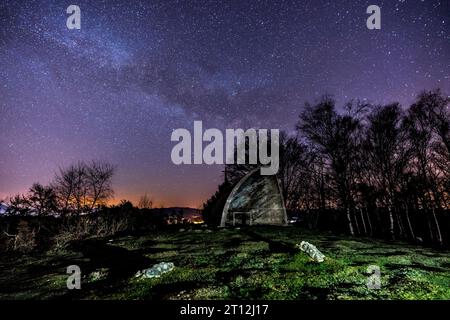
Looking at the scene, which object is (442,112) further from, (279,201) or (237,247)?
(237,247)

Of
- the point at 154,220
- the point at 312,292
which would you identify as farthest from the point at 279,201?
the point at 154,220

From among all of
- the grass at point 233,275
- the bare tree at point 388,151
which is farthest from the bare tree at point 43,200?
the bare tree at point 388,151

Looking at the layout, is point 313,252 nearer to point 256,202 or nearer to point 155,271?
point 155,271

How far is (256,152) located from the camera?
4594 centimetres

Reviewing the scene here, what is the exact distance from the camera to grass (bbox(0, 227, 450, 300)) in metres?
7.46

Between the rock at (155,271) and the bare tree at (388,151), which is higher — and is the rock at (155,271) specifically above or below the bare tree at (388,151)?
below

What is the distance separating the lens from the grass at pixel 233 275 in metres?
7.46

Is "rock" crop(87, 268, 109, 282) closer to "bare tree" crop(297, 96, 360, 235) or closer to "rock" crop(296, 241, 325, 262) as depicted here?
"rock" crop(296, 241, 325, 262)

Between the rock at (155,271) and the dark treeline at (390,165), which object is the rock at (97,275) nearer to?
the rock at (155,271)

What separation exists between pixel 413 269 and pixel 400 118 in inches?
1002

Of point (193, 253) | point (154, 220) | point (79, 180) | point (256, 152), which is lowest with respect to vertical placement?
point (154, 220)

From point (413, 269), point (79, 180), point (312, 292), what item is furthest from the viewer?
point (79, 180)

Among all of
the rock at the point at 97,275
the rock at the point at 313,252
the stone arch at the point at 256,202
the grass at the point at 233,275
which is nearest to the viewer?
the grass at the point at 233,275

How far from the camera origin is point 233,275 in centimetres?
923
